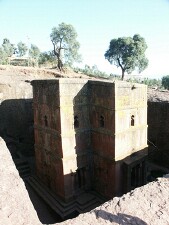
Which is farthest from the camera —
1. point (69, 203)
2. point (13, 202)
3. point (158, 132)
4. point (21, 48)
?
point (21, 48)

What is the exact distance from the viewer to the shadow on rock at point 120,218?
3.79 m

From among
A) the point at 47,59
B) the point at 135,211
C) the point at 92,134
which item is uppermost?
the point at 47,59

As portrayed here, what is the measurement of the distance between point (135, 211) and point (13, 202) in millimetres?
2405

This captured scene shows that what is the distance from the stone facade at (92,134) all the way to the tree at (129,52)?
24.0m

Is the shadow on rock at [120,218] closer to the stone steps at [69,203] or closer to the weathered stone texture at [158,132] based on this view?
the stone steps at [69,203]

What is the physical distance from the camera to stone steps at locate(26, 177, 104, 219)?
11359 millimetres

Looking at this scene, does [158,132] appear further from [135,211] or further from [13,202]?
[13,202]

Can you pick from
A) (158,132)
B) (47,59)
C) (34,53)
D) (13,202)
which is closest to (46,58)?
(47,59)

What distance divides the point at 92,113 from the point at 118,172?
3.58 metres

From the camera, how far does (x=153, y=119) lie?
16.8m

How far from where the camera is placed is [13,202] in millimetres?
4316

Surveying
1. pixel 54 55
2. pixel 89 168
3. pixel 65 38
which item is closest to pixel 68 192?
pixel 89 168

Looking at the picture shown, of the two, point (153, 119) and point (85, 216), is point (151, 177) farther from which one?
point (85, 216)

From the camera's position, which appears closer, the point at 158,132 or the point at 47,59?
the point at 158,132
